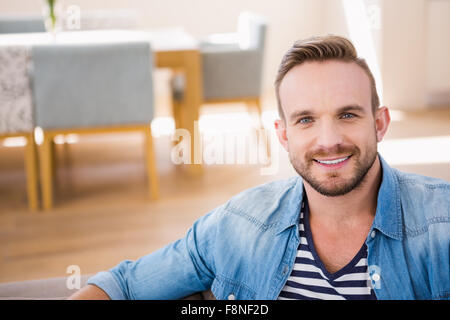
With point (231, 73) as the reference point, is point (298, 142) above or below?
below

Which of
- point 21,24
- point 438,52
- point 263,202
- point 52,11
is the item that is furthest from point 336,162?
point 438,52

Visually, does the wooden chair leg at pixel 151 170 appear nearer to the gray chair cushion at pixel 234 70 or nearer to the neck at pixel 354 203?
the gray chair cushion at pixel 234 70

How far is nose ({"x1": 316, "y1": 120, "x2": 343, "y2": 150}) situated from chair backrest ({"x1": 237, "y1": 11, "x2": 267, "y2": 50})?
2574mm

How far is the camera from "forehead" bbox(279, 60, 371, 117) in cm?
103

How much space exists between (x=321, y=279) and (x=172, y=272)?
29 cm

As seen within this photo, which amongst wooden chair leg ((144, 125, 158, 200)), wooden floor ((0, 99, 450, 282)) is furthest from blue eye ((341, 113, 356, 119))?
wooden chair leg ((144, 125, 158, 200))

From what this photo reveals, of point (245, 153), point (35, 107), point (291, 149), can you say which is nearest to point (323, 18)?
point (245, 153)

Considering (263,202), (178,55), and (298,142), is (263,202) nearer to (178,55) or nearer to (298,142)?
(298,142)

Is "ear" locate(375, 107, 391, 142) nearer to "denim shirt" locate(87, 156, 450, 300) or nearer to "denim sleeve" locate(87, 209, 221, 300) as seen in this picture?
"denim shirt" locate(87, 156, 450, 300)

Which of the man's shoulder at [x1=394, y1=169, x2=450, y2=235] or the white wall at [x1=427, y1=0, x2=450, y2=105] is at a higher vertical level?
the white wall at [x1=427, y1=0, x2=450, y2=105]

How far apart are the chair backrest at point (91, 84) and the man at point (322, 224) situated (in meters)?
1.80

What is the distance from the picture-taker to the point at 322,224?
114 cm
